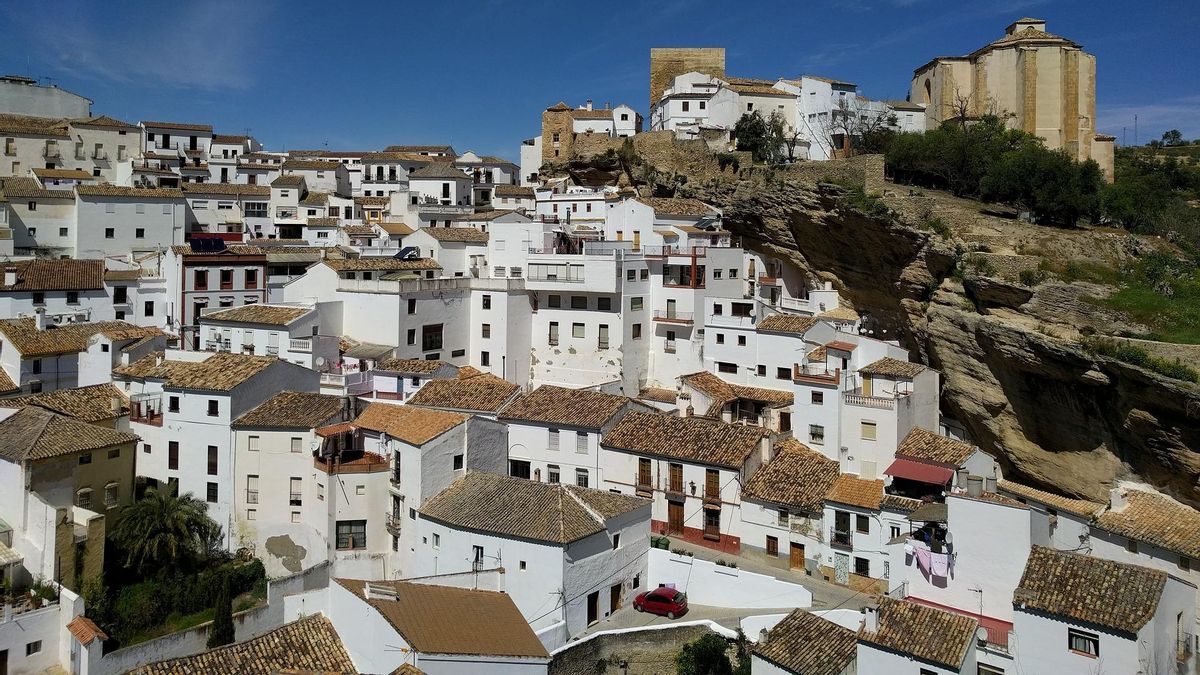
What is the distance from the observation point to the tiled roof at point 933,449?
23828 millimetres

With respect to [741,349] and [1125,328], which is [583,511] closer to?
[741,349]

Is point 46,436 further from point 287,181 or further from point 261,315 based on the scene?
point 287,181

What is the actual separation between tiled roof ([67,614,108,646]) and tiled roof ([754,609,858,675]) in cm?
1530

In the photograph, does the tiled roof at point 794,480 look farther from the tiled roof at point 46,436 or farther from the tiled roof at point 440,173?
the tiled roof at point 440,173

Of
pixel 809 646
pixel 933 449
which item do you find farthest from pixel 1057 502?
pixel 809 646

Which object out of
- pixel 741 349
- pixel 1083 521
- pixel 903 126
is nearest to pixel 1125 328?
pixel 1083 521

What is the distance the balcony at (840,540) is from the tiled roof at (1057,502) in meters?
5.29

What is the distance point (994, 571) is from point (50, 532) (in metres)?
23.6

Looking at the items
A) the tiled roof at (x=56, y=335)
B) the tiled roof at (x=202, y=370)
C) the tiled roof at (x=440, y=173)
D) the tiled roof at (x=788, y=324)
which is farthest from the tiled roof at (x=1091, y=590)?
the tiled roof at (x=440, y=173)

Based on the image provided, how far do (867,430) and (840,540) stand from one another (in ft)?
15.0

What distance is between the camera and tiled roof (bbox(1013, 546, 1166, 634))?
16.1 m

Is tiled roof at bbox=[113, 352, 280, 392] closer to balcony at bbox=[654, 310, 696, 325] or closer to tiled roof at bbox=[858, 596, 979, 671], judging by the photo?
balcony at bbox=[654, 310, 696, 325]

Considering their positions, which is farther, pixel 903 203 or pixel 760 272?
pixel 760 272

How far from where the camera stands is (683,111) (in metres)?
51.5
